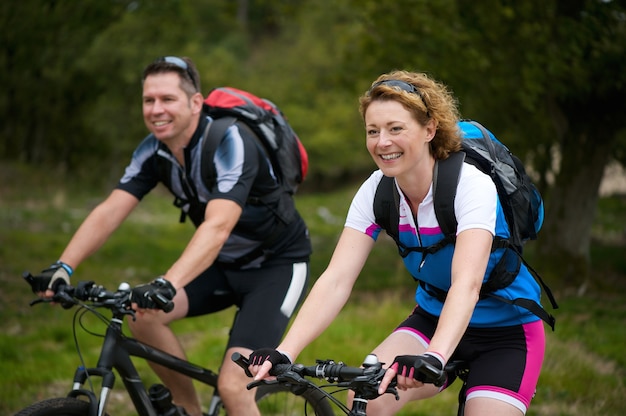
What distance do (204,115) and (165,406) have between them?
169 centimetres

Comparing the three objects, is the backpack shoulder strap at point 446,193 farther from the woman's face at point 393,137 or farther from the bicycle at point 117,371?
the bicycle at point 117,371

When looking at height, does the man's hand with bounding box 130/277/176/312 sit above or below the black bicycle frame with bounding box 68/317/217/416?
above

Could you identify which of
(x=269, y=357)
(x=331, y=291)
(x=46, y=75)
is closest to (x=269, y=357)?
(x=269, y=357)

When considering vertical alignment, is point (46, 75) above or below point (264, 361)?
above

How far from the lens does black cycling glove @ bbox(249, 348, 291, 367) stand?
3.15 m

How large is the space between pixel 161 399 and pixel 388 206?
1.89 metres

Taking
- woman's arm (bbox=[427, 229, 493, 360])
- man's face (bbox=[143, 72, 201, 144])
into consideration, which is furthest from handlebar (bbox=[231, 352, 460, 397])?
man's face (bbox=[143, 72, 201, 144])

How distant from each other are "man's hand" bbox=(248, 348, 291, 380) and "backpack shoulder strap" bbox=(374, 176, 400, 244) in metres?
0.76

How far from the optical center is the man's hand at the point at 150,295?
403cm

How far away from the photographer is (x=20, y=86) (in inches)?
960

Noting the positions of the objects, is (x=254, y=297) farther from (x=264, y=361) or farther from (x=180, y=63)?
(x=264, y=361)

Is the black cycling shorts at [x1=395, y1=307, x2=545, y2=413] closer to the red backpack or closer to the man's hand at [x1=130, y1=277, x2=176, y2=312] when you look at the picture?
the man's hand at [x1=130, y1=277, x2=176, y2=312]

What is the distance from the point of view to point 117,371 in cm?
446

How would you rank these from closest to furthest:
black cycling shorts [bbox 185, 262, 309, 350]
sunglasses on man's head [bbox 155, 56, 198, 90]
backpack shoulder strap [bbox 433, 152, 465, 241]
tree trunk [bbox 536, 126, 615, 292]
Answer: backpack shoulder strap [bbox 433, 152, 465, 241] < black cycling shorts [bbox 185, 262, 309, 350] < sunglasses on man's head [bbox 155, 56, 198, 90] < tree trunk [bbox 536, 126, 615, 292]
